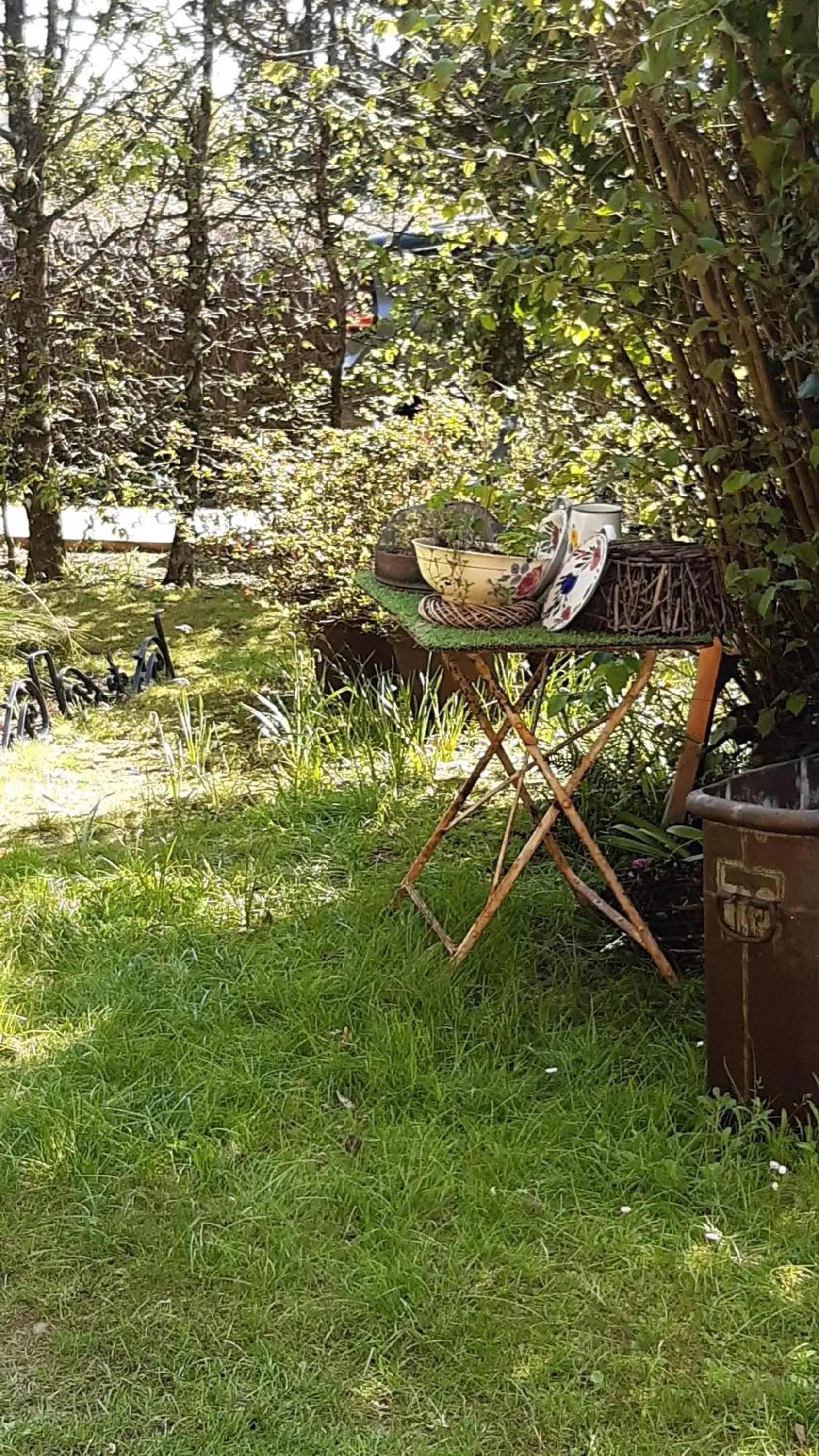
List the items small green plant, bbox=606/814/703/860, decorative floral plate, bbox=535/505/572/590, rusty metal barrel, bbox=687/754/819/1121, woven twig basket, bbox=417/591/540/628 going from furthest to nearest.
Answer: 1. small green plant, bbox=606/814/703/860
2. decorative floral plate, bbox=535/505/572/590
3. woven twig basket, bbox=417/591/540/628
4. rusty metal barrel, bbox=687/754/819/1121

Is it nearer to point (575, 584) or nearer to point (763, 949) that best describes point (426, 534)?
point (575, 584)

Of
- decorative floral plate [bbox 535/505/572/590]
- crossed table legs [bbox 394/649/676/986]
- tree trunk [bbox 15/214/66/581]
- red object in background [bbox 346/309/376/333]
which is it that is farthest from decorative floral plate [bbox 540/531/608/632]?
tree trunk [bbox 15/214/66/581]

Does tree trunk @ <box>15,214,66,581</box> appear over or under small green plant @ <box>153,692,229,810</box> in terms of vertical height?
over

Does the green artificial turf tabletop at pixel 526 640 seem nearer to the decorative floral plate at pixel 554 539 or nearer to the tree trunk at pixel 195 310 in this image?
the decorative floral plate at pixel 554 539

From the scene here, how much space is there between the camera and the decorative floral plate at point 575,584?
3025 millimetres

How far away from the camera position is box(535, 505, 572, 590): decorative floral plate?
10.6ft

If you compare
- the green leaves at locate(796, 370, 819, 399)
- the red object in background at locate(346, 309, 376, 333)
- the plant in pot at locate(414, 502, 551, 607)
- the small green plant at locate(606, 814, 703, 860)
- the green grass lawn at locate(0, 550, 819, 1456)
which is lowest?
the green grass lawn at locate(0, 550, 819, 1456)

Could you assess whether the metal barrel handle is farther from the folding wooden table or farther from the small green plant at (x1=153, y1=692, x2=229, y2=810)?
the small green plant at (x1=153, y1=692, x2=229, y2=810)

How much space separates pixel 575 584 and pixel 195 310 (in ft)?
20.2

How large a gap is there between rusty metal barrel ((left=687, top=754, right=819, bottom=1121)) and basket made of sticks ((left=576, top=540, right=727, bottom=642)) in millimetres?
455

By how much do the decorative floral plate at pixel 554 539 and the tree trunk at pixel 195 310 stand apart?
4522 millimetres

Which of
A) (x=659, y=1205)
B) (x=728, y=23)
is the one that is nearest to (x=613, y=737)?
(x=659, y=1205)

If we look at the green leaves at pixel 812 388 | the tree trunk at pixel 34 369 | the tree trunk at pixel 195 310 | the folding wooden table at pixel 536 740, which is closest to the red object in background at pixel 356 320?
the tree trunk at pixel 195 310

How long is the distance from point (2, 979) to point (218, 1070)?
2.47 feet
